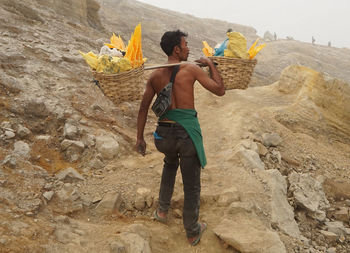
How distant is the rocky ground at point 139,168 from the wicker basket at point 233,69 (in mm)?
1286

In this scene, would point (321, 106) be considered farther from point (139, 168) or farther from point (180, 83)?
point (180, 83)

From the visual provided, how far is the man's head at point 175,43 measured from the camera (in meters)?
2.59

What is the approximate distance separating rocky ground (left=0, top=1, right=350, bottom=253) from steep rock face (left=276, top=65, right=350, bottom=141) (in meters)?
0.02

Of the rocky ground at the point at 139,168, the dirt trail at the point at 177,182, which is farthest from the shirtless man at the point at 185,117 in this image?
the rocky ground at the point at 139,168

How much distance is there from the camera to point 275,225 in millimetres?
3240

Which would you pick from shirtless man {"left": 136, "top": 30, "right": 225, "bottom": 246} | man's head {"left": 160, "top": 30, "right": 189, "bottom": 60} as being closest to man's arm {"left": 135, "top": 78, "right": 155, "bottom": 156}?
shirtless man {"left": 136, "top": 30, "right": 225, "bottom": 246}

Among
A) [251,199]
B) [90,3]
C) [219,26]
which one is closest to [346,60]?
[219,26]

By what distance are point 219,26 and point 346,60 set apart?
18.7m

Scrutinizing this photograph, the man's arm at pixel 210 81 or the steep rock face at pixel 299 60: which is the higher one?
the man's arm at pixel 210 81

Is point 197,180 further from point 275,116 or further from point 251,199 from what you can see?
point 275,116

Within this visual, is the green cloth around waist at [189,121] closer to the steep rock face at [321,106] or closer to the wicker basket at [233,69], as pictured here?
the wicker basket at [233,69]

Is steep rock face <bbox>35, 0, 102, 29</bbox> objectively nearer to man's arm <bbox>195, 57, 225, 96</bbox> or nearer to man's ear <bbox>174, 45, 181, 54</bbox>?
man's ear <bbox>174, 45, 181, 54</bbox>

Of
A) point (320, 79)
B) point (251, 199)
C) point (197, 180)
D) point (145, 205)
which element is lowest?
point (145, 205)

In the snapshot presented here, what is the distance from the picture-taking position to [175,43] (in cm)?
260
